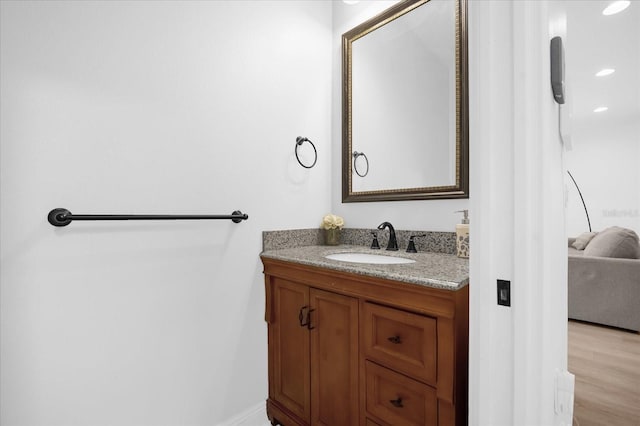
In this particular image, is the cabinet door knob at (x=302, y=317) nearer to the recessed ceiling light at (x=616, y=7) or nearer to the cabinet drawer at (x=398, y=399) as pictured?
the cabinet drawer at (x=398, y=399)

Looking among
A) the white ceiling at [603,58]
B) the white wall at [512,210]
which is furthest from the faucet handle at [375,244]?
the white ceiling at [603,58]

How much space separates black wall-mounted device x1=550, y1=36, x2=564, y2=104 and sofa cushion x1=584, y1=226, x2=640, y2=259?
302 centimetres

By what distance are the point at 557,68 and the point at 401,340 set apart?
83cm

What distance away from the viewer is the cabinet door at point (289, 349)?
4.48 feet

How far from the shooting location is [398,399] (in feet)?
3.32

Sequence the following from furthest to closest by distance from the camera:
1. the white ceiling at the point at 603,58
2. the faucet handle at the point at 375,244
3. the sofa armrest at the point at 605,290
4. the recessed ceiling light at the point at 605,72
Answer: the recessed ceiling light at the point at 605,72, the white ceiling at the point at 603,58, the sofa armrest at the point at 605,290, the faucet handle at the point at 375,244

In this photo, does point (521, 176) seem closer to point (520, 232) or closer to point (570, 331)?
point (520, 232)


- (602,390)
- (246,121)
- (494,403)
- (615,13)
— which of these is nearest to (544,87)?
(494,403)

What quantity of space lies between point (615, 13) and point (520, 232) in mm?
3569

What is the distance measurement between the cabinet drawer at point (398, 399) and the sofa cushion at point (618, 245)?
2.87 metres

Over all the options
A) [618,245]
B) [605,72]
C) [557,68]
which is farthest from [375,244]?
[605,72]

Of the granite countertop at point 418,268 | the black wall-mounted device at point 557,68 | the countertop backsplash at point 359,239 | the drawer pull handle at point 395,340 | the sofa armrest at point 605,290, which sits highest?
the black wall-mounted device at point 557,68

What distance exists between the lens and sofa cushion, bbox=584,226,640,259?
266cm

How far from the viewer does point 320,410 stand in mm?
1294
